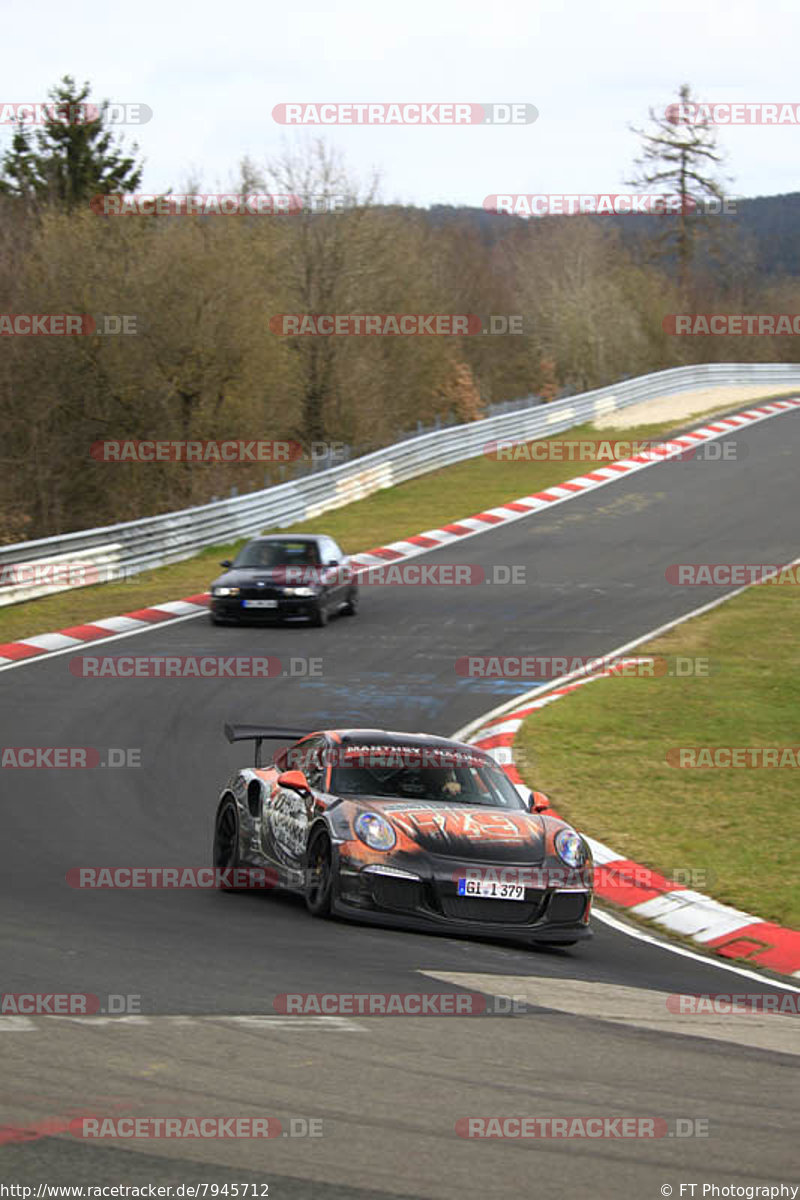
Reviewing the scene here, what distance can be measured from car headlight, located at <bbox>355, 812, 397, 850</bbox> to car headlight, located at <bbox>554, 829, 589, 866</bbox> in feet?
3.68

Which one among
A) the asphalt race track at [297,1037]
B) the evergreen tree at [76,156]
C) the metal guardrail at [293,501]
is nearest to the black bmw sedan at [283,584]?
the metal guardrail at [293,501]

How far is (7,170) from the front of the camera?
210 ft

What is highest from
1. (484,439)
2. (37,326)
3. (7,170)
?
(7,170)

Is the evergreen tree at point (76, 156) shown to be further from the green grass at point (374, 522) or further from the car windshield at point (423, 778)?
the car windshield at point (423, 778)

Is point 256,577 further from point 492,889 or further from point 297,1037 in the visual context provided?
point 297,1037

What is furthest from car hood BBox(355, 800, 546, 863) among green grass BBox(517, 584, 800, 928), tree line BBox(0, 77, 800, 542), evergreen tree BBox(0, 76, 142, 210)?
evergreen tree BBox(0, 76, 142, 210)

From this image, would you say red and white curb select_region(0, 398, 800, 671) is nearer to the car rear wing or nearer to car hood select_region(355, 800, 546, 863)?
the car rear wing

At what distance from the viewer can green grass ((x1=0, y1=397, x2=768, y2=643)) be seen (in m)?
25.6

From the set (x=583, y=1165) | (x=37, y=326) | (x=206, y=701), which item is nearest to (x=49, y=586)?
(x=206, y=701)

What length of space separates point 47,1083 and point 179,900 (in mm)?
4807

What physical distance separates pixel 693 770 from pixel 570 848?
5.55 metres

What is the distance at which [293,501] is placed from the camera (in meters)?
35.6

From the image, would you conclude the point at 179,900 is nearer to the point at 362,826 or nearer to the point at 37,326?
the point at 362,826

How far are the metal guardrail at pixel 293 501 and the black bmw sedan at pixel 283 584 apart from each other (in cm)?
366
